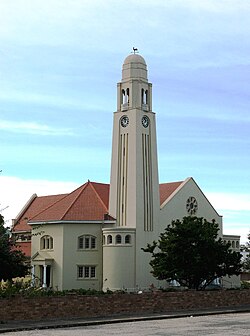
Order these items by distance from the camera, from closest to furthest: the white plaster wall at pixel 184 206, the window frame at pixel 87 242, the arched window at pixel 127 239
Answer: the arched window at pixel 127 239 < the window frame at pixel 87 242 < the white plaster wall at pixel 184 206

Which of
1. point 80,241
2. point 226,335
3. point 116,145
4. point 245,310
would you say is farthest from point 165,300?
point 116,145

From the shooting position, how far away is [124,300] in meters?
28.8

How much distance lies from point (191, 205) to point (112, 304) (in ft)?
105

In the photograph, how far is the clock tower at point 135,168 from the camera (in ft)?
175

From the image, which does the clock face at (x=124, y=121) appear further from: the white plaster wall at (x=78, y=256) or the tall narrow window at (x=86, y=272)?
the tall narrow window at (x=86, y=272)

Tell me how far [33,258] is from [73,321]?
30.0 m

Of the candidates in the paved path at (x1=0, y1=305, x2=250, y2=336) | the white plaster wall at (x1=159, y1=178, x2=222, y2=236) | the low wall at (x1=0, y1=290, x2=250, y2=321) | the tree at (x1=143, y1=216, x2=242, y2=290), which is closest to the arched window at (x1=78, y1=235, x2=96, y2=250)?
the white plaster wall at (x1=159, y1=178, x2=222, y2=236)

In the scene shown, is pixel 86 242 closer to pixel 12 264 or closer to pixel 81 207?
pixel 81 207

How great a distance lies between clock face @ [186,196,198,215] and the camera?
5879 centimetres

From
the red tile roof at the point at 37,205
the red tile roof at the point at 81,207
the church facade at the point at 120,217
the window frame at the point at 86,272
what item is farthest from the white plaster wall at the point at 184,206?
the red tile roof at the point at 37,205

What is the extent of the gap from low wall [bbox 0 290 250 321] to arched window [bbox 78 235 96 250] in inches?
796

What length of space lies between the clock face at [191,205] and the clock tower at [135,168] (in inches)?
177

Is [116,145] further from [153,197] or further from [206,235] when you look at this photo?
[206,235]

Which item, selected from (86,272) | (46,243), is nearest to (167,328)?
(86,272)
